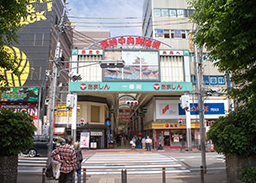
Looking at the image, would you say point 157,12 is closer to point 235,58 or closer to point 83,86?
point 83,86

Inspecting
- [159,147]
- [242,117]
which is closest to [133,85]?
[159,147]

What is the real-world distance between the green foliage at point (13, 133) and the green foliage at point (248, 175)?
Answer: 8.39 m

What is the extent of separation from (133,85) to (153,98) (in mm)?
4612

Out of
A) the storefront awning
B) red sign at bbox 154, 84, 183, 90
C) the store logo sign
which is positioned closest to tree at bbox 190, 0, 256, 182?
red sign at bbox 154, 84, 183, 90

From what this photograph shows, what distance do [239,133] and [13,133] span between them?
8.73m

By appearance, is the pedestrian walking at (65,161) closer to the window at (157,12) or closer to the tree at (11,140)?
the tree at (11,140)

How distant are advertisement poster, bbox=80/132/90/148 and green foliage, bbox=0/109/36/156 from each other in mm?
19069

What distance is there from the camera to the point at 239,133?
8047 millimetres

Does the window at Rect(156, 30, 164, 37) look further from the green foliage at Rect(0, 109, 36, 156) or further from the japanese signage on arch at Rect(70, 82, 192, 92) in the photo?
the green foliage at Rect(0, 109, 36, 156)

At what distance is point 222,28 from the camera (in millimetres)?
6930

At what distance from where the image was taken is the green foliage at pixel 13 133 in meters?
7.89

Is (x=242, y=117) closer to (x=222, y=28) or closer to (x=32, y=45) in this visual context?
(x=222, y=28)

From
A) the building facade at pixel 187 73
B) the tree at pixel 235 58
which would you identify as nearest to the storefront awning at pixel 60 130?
the building facade at pixel 187 73

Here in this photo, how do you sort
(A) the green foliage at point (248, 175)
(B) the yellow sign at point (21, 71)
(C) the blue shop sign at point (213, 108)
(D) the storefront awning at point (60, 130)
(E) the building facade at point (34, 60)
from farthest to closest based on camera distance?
(B) the yellow sign at point (21, 71), (E) the building facade at point (34, 60), (C) the blue shop sign at point (213, 108), (D) the storefront awning at point (60, 130), (A) the green foliage at point (248, 175)
